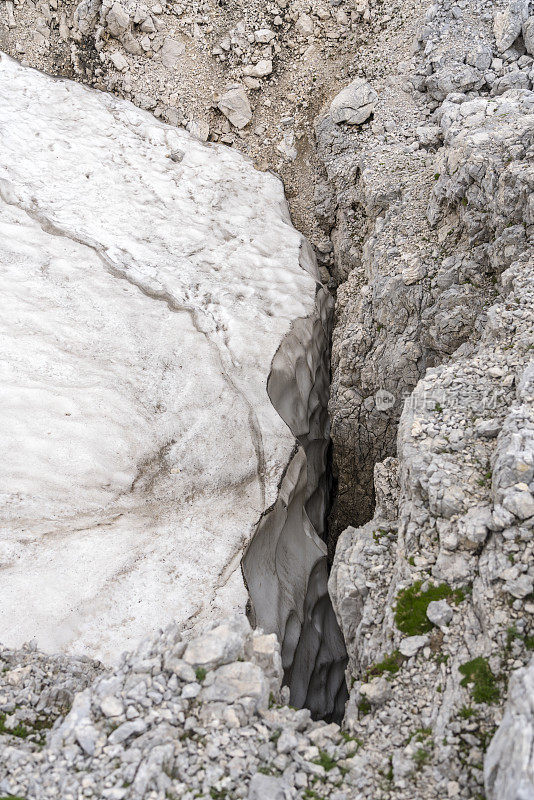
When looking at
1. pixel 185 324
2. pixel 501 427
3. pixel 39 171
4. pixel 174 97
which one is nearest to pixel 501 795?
pixel 501 427

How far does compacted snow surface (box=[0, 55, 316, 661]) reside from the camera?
8.28m

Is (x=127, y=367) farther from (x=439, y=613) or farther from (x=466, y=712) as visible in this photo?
(x=466, y=712)

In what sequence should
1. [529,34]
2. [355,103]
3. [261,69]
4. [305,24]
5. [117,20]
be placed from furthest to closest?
1. [261,69]
2. [305,24]
3. [117,20]
4. [355,103]
5. [529,34]

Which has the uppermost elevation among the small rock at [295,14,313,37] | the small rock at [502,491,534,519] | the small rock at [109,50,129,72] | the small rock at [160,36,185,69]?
the small rock at [295,14,313,37]

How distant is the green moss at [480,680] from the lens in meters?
5.11

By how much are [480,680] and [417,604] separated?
1.09 metres

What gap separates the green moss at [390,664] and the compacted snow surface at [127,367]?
8.99ft

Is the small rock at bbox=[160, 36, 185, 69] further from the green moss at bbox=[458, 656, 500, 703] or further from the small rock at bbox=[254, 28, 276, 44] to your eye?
the green moss at bbox=[458, 656, 500, 703]

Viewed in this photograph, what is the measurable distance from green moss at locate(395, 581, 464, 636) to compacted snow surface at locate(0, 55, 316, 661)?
296 centimetres

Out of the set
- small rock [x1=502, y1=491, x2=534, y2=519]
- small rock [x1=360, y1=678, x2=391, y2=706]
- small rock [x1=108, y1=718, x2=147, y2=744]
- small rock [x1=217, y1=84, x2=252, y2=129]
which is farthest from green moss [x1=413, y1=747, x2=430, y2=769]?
small rock [x1=217, y1=84, x2=252, y2=129]

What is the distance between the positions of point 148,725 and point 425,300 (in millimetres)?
8665

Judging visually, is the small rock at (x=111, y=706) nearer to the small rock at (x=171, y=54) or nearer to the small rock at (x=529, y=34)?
the small rock at (x=529, y=34)

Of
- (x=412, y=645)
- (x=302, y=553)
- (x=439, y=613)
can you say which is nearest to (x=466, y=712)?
(x=412, y=645)

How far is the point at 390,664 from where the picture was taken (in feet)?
20.0
